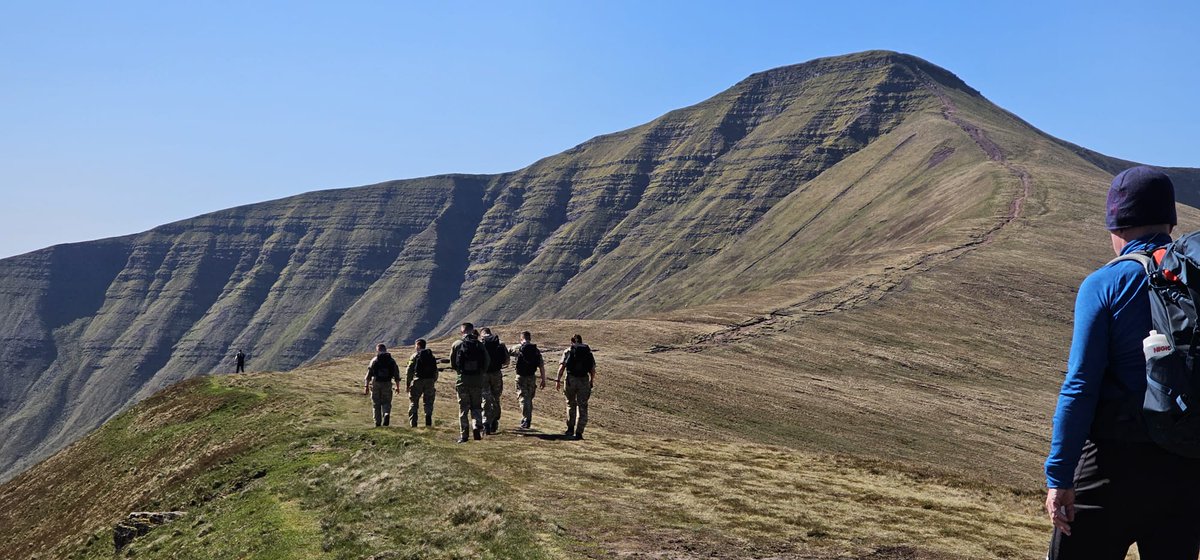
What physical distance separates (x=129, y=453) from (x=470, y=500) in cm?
3165

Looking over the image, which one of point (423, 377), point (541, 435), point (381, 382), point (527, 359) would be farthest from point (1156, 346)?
point (381, 382)

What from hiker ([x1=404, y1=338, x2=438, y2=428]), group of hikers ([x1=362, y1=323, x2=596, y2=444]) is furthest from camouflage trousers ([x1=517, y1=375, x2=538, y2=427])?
hiker ([x1=404, y1=338, x2=438, y2=428])

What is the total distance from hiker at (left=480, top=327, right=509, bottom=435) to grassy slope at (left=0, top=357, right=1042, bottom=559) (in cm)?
129

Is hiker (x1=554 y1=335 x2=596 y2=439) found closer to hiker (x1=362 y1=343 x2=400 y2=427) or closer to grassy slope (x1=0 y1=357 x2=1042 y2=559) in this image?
grassy slope (x1=0 y1=357 x2=1042 y2=559)

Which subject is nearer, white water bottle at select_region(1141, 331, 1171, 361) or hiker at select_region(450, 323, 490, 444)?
white water bottle at select_region(1141, 331, 1171, 361)

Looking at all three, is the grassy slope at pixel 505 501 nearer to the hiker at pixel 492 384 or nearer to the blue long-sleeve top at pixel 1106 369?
the hiker at pixel 492 384

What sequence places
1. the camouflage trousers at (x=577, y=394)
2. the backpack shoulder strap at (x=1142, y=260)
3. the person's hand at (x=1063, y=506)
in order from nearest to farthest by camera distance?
the backpack shoulder strap at (x=1142, y=260)
the person's hand at (x=1063, y=506)
the camouflage trousers at (x=577, y=394)

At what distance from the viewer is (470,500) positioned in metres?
17.8

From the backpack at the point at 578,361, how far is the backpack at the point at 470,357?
2.58 m

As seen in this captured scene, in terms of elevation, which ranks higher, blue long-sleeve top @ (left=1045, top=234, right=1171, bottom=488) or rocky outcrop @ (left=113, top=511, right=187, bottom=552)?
blue long-sleeve top @ (left=1045, top=234, right=1171, bottom=488)

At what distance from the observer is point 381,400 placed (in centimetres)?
3158

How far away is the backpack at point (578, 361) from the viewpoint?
2817cm

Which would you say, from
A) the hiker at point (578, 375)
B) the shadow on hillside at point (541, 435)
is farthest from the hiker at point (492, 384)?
the hiker at point (578, 375)

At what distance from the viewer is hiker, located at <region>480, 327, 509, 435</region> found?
95.1 ft
